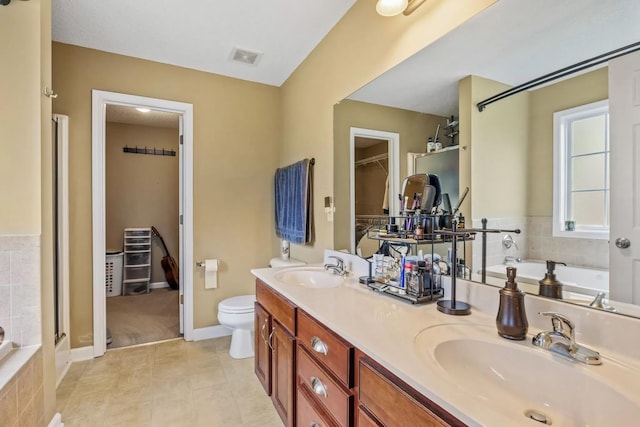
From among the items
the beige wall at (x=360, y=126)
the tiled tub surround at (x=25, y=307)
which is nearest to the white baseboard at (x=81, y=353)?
the tiled tub surround at (x=25, y=307)

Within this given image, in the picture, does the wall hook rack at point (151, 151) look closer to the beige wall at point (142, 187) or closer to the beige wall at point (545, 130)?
the beige wall at point (142, 187)

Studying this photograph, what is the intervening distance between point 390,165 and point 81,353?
275 centimetres

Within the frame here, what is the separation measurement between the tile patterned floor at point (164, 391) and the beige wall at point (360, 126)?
1168mm

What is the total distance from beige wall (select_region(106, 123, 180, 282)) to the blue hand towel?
2.69m

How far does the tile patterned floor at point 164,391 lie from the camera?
5.90 ft

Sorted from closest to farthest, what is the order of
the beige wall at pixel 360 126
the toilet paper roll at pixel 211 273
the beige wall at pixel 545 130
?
1. the beige wall at pixel 545 130
2. the beige wall at pixel 360 126
3. the toilet paper roll at pixel 211 273

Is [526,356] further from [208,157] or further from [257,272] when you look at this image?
[208,157]

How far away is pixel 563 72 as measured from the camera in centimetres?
100

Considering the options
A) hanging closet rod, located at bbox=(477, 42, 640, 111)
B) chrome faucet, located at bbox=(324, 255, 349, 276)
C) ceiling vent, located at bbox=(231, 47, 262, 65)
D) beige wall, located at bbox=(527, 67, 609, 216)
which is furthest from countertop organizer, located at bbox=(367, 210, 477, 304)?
ceiling vent, located at bbox=(231, 47, 262, 65)

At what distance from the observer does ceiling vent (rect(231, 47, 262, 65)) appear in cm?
255

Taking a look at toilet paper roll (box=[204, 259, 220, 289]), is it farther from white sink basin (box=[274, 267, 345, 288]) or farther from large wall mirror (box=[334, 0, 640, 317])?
large wall mirror (box=[334, 0, 640, 317])

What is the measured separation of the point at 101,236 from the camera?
8.36 feet

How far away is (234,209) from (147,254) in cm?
246

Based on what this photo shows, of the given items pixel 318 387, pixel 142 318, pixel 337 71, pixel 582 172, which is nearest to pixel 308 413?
pixel 318 387
